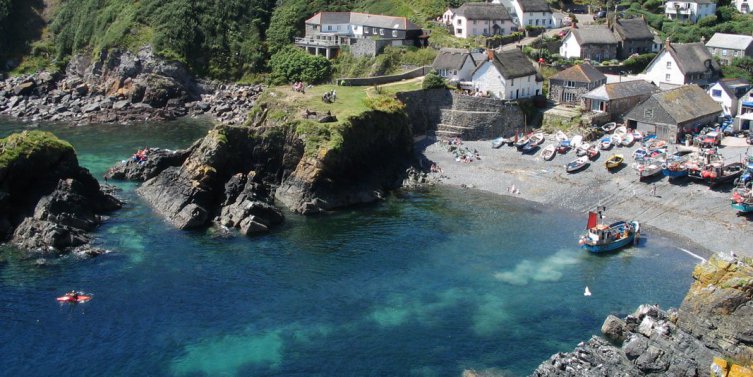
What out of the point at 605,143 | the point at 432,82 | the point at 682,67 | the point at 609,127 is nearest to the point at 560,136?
the point at 605,143

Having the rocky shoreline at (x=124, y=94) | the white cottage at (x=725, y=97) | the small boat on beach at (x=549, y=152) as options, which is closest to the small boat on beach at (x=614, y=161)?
the small boat on beach at (x=549, y=152)

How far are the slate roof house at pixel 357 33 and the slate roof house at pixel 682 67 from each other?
3199cm

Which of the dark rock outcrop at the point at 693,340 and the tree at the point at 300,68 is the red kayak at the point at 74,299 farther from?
the tree at the point at 300,68

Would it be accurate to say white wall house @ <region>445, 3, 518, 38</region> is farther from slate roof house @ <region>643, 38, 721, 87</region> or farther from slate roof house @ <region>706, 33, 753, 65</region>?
slate roof house @ <region>706, 33, 753, 65</region>

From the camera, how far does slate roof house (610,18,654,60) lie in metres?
106

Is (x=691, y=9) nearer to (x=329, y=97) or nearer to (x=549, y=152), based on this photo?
(x=549, y=152)

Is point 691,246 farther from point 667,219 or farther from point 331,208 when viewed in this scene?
point 331,208

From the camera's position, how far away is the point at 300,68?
112m

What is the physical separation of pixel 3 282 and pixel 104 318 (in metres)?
10.8

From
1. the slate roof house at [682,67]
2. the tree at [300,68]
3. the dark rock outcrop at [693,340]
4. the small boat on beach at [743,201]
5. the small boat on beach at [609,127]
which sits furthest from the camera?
the tree at [300,68]

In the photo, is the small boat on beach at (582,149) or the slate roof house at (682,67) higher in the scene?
the slate roof house at (682,67)

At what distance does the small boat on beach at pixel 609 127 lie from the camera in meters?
87.6

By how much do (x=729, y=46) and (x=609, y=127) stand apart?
2967cm

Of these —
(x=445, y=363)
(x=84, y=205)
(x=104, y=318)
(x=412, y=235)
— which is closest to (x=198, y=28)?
(x=84, y=205)
